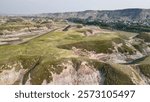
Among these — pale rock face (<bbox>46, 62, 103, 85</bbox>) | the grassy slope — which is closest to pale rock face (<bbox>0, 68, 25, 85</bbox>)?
the grassy slope

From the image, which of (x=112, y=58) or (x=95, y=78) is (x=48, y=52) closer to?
(x=95, y=78)

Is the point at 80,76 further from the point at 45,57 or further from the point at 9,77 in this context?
the point at 9,77

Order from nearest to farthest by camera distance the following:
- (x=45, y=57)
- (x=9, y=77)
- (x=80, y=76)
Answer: (x=9, y=77), (x=80, y=76), (x=45, y=57)

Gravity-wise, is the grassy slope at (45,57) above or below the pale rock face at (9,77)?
above

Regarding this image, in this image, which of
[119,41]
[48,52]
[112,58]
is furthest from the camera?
[119,41]

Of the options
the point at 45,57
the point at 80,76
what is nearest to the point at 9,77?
the point at 45,57

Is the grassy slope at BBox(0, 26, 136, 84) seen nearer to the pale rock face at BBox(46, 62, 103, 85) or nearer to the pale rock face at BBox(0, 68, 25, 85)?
the pale rock face at BBox(46, 62, 103, 85)

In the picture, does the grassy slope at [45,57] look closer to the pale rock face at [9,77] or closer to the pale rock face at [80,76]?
the pale rock face at [80,76]

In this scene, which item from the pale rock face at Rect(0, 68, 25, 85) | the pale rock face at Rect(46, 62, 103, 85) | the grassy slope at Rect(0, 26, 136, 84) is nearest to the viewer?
the pale rock face at Rect(0, 68, 25, 85)

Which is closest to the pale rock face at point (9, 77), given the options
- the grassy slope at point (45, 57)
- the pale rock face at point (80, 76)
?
the grassy slope at point (45, 57)

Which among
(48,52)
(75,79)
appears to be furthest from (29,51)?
(75,79)

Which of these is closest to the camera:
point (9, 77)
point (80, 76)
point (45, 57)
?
point (9, 77)
